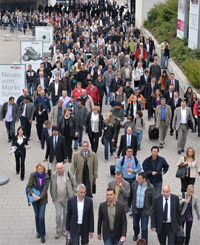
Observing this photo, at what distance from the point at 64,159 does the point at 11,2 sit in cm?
5116

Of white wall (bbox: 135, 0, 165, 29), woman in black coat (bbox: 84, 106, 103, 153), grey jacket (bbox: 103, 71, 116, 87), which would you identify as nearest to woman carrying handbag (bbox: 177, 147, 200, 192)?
woman in black coat (bbox: 84, 106, 103, 153)

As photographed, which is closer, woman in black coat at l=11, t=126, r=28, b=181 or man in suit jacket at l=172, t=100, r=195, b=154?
woman in black coat at l=11, t=126, r=28, b=181

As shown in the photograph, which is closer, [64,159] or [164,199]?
[164,199]

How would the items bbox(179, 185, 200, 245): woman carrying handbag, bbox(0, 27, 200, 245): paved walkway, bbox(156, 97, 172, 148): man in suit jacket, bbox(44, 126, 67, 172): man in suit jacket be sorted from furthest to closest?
bbox(156, 97, 172, 148): man in suit jacket → bbox(44, 126, 67, 172): man in suit jacket → bbox(0, 27, 200, 245): paved walkway → bbox(179, 185, 200, 245): woman carrying handbag

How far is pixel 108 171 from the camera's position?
46.5ft

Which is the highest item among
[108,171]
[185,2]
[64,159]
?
[185,2]

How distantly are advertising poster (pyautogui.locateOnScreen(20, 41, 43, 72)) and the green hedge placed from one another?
22.1ft

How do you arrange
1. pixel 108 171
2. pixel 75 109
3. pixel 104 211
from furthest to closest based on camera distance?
pixel 75 109, pixel 108 171, pixel 104 211

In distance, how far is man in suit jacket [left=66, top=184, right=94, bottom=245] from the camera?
895cm

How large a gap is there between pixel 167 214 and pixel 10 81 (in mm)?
9723

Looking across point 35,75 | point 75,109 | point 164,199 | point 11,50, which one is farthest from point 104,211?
point 11,50

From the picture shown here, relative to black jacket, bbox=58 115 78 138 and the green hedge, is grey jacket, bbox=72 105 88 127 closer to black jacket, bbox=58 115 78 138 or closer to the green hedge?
black jacket, bbox=58 115 78 138

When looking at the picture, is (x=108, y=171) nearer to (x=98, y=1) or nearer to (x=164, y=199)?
(x=164, y=199)

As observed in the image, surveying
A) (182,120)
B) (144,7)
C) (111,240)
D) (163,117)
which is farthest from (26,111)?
(144,7)
